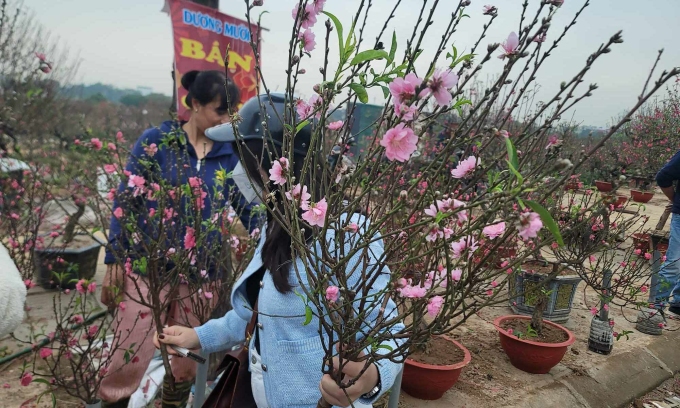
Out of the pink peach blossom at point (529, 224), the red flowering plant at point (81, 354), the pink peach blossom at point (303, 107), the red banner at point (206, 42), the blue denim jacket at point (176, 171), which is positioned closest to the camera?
the pink peach blossom at point (529, 224)

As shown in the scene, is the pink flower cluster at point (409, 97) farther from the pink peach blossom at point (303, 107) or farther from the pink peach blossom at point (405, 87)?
the pink peach blossom at point (303, 107)

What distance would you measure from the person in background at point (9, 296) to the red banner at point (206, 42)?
2715mm

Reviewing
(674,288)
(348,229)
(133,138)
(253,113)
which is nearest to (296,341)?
(348,229)

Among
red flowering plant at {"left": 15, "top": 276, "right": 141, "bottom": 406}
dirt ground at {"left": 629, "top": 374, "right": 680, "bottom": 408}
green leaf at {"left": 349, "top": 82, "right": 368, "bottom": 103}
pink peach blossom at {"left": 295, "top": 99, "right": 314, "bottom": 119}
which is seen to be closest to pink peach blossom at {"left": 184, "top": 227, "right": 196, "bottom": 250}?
red flowering plant at {"left": 15, "top": 276, "right": 141, "bottom": 406}

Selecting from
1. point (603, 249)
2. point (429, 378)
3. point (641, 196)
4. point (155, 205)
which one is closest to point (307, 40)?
point (155, 205)

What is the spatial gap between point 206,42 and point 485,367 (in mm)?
3834

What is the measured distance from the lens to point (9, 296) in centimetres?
127

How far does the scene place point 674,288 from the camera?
4562 millimetres

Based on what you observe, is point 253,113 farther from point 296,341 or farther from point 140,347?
point 140,347

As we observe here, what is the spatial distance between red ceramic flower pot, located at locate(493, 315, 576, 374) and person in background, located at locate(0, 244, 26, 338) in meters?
3.06

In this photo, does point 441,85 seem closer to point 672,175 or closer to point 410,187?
point 410,187

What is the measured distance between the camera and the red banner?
4203 millimetres

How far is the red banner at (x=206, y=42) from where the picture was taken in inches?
165

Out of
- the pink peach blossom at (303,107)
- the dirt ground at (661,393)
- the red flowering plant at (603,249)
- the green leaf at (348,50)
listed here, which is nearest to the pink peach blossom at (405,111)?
the green leaf at (348,50)
